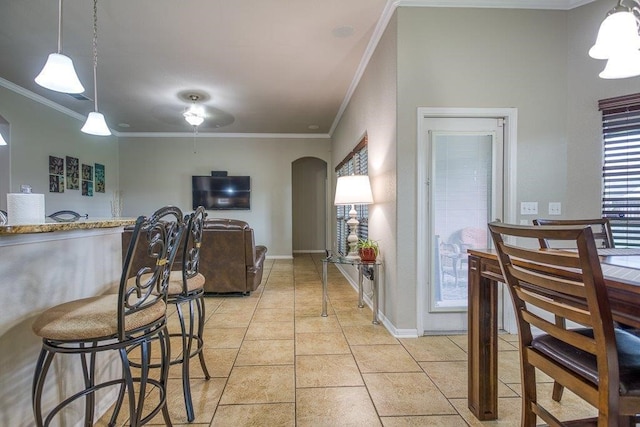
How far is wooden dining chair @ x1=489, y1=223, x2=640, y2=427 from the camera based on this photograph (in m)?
0.84

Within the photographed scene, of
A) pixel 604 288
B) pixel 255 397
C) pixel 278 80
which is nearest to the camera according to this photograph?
pixel 604 288

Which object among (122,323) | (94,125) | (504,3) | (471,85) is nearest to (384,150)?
(471,85)

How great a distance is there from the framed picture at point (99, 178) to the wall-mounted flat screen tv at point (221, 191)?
1.84 m

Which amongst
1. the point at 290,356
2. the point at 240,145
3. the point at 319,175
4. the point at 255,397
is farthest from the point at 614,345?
the point at 319,175

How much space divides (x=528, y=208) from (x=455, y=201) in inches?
25.4

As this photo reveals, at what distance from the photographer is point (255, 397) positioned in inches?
71.5

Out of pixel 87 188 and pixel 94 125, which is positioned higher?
pixel 94 125

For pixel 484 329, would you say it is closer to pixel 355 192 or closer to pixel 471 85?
pixel 355 192

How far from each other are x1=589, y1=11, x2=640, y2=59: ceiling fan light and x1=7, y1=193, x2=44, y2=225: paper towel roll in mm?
2656

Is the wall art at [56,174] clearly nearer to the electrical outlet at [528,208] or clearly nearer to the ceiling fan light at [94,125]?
the ceiling fan light at [94,125]

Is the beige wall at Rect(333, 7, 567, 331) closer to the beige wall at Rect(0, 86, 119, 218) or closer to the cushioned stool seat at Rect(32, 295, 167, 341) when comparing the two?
the cushioned stool seat at Rect(32, 295, 167, 341)

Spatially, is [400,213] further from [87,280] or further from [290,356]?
[87,280]

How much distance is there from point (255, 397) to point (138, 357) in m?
1.11

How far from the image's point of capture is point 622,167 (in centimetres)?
254
